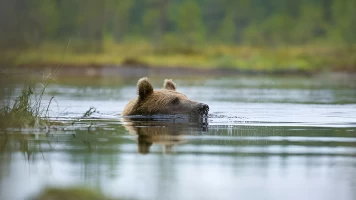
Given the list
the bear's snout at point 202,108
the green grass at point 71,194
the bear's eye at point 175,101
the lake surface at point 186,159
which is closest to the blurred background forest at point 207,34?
the bear's eye at point 175,101

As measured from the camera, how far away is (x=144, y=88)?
1444cm

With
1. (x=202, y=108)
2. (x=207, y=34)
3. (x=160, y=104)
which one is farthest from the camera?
(x=207, y=34)

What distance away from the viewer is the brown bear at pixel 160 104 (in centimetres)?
1444

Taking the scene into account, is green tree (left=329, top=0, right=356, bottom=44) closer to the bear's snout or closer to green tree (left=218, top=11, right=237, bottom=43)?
green tree (left=218, top=11, right=237, bottom=43)

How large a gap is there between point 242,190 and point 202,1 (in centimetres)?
11757

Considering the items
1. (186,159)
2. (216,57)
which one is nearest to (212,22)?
(216,57)

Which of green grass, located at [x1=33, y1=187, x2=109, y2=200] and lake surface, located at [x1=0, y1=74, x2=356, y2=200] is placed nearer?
green grass, located at [x1=33, y1=187, x2=109, y2=200]

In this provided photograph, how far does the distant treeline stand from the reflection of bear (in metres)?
59.2

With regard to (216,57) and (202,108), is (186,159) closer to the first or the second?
(202,108)

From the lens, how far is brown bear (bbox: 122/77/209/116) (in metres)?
14.4

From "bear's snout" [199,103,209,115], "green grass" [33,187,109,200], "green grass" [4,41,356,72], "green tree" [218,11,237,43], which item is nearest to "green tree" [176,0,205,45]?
"green tree" [218,11,237,43]

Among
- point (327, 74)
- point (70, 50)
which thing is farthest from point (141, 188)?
point (70, 50)

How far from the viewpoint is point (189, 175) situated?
7.62 m

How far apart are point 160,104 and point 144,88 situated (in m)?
0.47
